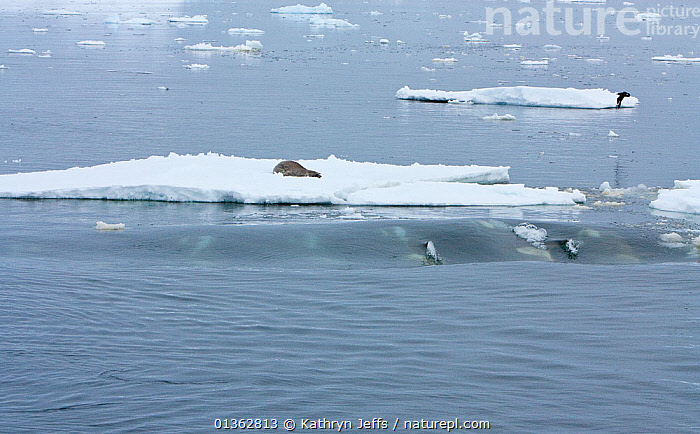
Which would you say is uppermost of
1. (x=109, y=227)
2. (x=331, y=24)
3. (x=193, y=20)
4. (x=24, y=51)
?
(x=193, y=20)

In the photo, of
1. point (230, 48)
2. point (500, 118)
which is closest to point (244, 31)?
point (230, 48)

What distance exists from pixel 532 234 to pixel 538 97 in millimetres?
16637

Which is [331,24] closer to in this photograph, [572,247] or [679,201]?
[679,201]

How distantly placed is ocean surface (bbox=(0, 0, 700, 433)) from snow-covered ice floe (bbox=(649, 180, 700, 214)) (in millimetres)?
402

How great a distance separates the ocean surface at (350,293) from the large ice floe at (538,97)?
8.55ft

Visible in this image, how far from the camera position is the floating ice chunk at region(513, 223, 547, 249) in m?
12.8

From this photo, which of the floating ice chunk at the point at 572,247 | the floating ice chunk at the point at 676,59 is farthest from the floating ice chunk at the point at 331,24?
the floating ice chunk at the point at 572,247

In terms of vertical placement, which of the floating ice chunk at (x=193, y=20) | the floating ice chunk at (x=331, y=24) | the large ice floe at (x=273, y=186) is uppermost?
the floating ice chunk at (x=193, y=20)

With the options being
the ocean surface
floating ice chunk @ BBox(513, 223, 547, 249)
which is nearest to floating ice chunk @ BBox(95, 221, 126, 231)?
the ocean surface

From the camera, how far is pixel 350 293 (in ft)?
34.7

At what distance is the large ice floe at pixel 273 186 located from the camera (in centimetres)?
1527

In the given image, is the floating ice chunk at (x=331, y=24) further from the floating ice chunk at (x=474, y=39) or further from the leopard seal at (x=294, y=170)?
the leopard seal at (x=294, y=170)

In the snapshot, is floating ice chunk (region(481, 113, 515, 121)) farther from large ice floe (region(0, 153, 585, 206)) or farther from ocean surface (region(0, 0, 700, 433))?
large ice floe (region(0, 153, 585, 206))

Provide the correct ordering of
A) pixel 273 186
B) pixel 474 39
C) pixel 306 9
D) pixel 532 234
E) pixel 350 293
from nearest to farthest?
pixel 350 293 → pixel 532 234 → pixel 273 186 → pixel 474 39 → pixel 306 9
